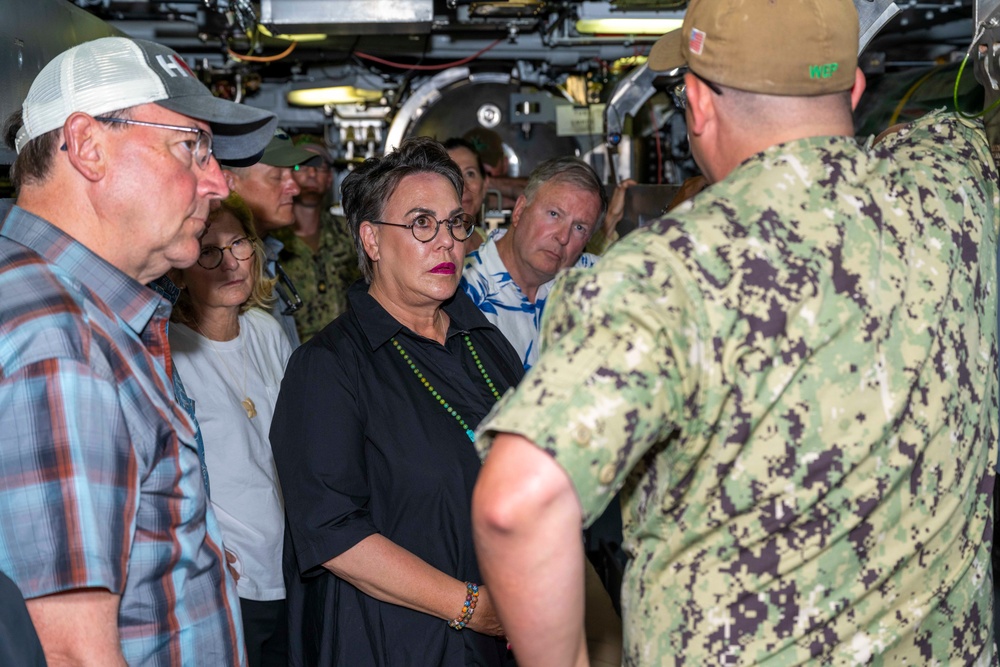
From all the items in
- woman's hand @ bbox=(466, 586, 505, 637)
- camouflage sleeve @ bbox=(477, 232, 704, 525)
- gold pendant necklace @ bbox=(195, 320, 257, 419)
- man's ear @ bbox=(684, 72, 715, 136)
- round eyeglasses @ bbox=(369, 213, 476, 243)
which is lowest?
woman's hand @ bbox=(466, 586, 505, 637)

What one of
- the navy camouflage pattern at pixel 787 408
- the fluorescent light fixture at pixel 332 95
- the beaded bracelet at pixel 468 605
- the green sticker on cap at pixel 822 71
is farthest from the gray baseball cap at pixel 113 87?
the fluorescent light fixture at pixel 332 95

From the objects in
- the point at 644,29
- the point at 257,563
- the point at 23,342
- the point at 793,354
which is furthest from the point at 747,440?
the point at 644,29

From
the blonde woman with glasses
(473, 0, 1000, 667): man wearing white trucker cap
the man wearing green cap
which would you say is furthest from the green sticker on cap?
the man wearing green cap

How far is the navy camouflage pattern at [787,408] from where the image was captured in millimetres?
1005

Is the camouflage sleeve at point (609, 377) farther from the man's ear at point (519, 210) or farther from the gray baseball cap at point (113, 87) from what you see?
the man's ear at point (519, 210)

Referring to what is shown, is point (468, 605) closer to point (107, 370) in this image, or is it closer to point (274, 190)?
point (107, 370)

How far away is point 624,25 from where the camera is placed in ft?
15.5

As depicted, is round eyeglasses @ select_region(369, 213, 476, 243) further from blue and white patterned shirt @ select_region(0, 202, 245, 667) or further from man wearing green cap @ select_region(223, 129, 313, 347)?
man wearing green cap @ select_region(223, 129, 313, 347)

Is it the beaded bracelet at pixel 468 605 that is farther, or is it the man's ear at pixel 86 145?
the beaded bracelet at pixel 468 605

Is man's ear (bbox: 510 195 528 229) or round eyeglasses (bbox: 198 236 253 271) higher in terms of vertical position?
round eyeglasses (bbox: 198 236 253 271)

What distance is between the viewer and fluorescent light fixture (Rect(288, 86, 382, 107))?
19.6ft

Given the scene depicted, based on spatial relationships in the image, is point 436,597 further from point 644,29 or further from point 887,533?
point 644,29

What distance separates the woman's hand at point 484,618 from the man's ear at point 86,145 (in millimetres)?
1035

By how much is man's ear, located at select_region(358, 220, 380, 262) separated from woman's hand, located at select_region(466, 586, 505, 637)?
776 mm
